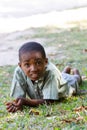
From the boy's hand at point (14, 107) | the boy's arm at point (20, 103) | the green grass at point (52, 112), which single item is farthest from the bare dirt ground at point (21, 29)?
the boy's hand at point (14, 107)

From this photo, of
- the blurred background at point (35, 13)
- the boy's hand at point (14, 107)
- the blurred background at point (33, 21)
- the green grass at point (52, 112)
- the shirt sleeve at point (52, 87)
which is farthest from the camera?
the blurred background at point (35, 13)

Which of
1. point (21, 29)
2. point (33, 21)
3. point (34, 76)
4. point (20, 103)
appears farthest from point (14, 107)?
point (33, 21)

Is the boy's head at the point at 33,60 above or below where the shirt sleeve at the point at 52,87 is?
above

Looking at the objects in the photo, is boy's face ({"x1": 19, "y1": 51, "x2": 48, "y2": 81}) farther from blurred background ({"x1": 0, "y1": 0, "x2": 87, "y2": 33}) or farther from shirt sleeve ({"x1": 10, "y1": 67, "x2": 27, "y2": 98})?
blurred background ({"x1": 0, "y1": 0, "x2": 87, "y2": 33})

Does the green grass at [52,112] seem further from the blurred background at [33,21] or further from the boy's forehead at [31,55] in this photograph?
the blurred background at [33,21]

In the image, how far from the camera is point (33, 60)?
A: 5.14 m

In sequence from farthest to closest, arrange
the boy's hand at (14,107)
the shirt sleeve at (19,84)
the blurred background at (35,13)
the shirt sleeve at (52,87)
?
1. the blurred background at (35,13)
2. the shirt sleeve at (19,84)
3. the shirt sleeve at (52,87)
4. the boy's hand at (14,107)

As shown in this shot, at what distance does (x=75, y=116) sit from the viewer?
450cm

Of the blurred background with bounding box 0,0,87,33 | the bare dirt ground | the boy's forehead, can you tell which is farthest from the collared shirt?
the blurred background with bounding box 0,0,87,33

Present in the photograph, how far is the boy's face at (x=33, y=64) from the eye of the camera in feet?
16.9

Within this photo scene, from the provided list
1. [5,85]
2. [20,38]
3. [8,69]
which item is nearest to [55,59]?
[8,69]

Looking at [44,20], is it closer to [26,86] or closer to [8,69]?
[8,69]

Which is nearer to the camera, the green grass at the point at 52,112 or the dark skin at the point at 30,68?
the green grass at the point at 52,112

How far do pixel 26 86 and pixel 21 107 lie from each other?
0.47 metres
